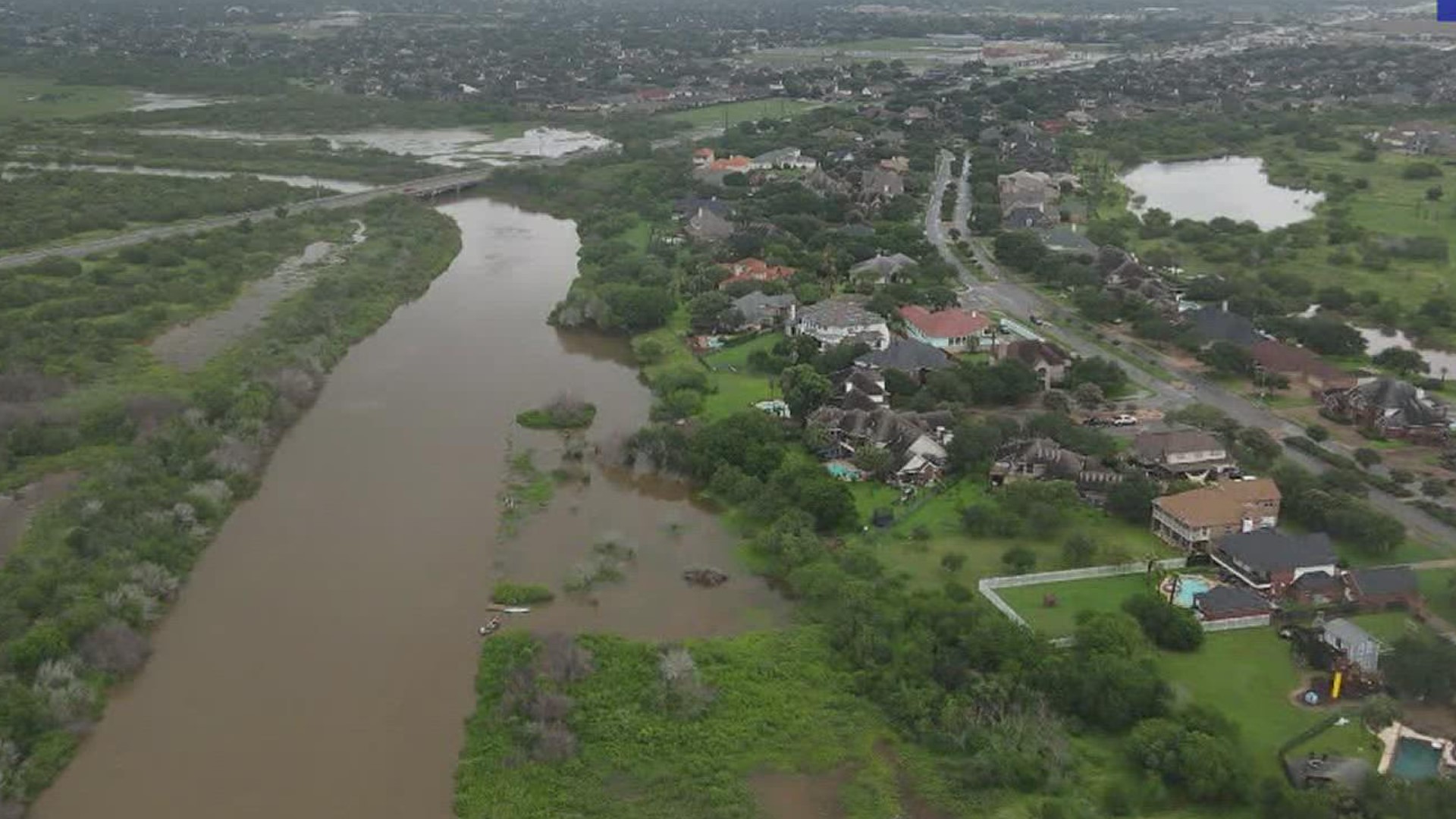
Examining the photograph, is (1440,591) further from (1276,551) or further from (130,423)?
(130,423)

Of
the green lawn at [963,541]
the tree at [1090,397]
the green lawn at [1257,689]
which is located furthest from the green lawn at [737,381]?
the green lawn at [1257,689]

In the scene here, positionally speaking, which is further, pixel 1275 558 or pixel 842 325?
pixel 842 325

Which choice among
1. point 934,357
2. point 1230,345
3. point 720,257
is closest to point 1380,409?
point 1230,345

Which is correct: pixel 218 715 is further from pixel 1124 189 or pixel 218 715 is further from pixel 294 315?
pixel 1124 189

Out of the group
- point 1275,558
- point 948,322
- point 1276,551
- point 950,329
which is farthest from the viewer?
point 948,322

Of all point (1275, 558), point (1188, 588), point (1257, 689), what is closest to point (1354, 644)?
point (1257, 689)
